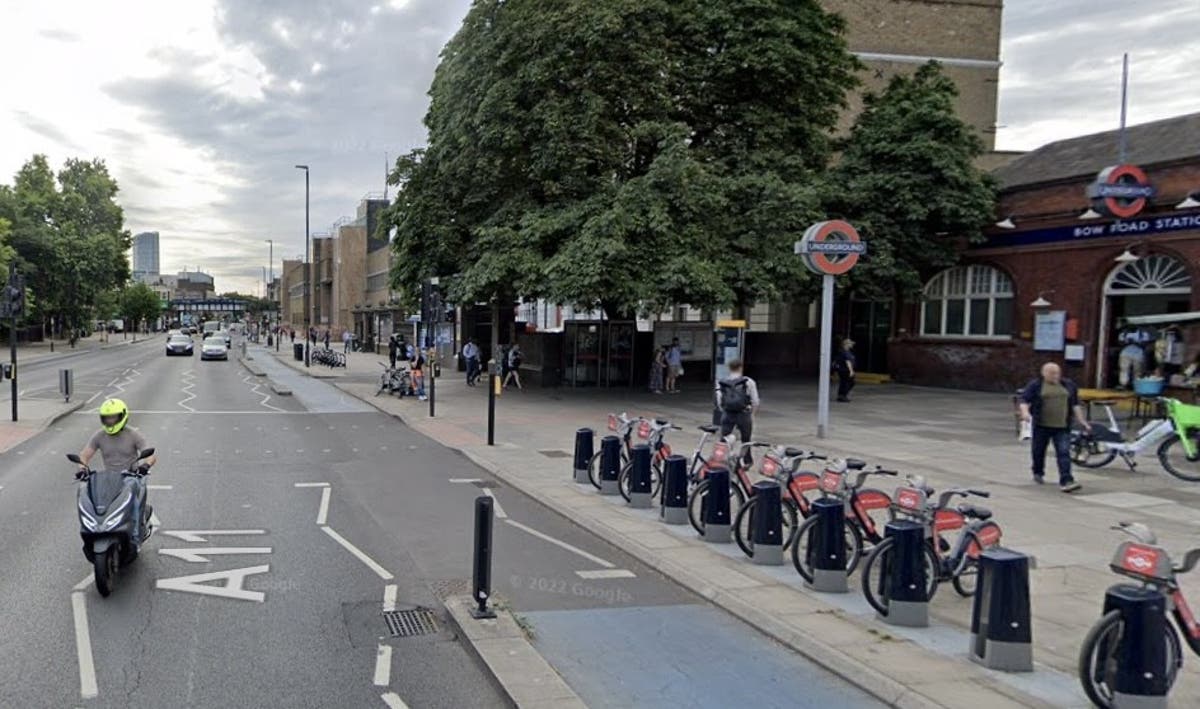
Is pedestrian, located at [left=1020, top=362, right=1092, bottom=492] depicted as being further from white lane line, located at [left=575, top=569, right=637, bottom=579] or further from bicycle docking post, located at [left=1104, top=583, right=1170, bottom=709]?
bicycle docking post, located at [left=1104, top=583, right=1170, bottom=709]

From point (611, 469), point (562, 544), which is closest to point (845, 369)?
point (611, 469)

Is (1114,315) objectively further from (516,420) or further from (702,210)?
(516,420)

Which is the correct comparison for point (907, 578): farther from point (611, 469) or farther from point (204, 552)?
point (204, 552)

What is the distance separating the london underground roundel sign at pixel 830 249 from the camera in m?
16.8

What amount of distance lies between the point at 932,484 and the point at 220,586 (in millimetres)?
9011

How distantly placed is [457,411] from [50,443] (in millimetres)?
8948

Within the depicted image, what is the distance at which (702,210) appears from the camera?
2269 cm

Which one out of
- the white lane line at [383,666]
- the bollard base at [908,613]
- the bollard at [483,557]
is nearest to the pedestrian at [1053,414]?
the bollard base at [908,613]

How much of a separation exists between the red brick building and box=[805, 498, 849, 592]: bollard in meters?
17.0

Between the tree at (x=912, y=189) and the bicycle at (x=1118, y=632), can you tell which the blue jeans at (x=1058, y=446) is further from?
the tree at (x=912, y=189)

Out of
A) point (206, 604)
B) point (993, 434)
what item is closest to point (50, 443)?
point (206, 604)

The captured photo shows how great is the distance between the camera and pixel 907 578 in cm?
605

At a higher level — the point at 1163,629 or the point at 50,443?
the point at 1163,629

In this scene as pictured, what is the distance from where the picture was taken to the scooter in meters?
6.57
